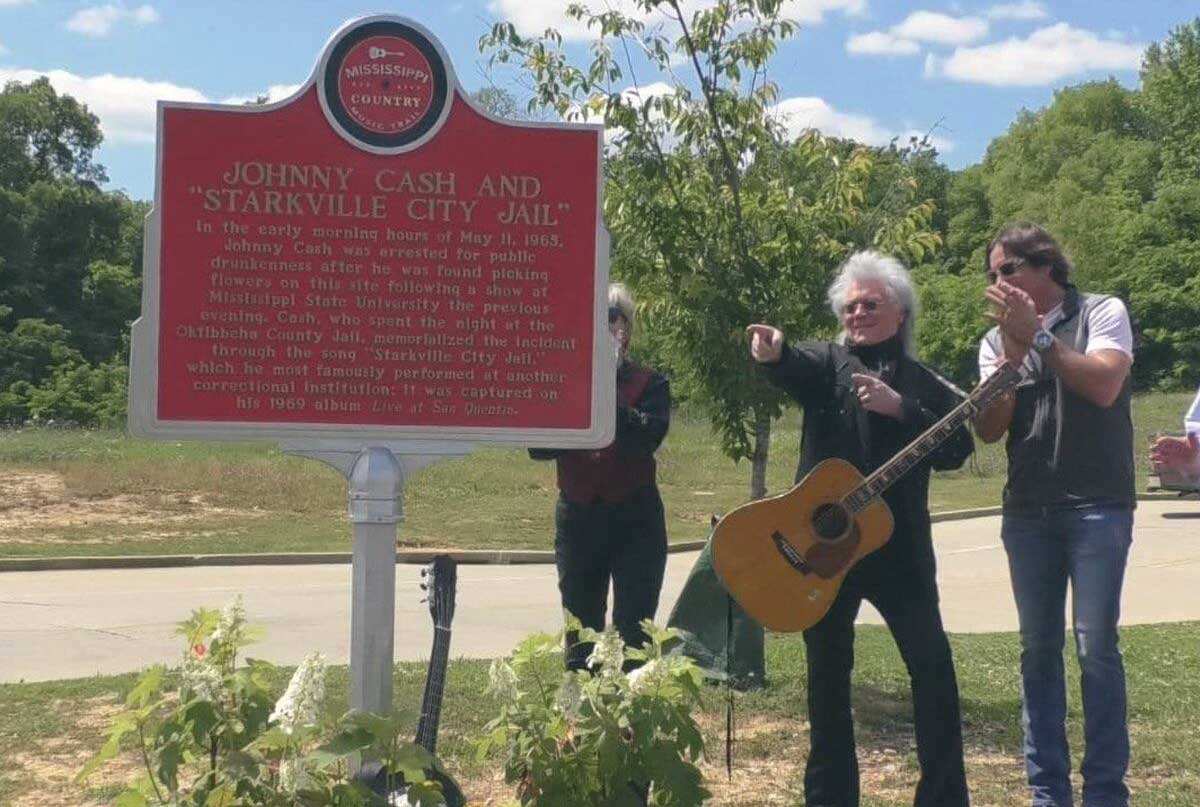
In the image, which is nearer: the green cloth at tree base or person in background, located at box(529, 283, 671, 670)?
person in background, located at box(529, 283, 671, 670)

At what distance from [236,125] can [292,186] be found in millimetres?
225

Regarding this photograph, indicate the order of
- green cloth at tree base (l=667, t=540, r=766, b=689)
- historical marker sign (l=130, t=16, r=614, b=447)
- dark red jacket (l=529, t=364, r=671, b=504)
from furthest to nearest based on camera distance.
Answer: green cloth at tree base (l=667, t=540, r=766, b=689) < dark red jacket (l=529, t=364, r=671, b=504) < historical marker sign (l=130, t=16, r=614, b=447)

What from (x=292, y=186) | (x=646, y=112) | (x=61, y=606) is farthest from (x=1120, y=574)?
(x=61, y=606)

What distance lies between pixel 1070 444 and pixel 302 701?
2.42 meters

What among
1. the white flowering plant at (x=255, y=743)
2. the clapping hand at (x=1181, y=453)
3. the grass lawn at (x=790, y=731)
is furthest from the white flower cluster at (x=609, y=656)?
the clapping hand at (x=1181, y=453)

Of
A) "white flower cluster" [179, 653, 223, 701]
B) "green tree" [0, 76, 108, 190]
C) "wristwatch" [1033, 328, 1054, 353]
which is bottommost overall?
"white flower cluster" [179, 653, 223, 701]

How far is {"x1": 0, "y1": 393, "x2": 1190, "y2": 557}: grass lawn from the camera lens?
54.3 feet

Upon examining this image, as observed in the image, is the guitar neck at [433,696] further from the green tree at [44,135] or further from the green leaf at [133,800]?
the green tree at [44,135]

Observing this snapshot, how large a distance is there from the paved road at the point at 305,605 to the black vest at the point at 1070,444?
5257 mm

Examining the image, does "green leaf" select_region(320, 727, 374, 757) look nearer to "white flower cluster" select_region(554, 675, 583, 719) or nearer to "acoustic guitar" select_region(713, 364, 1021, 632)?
"white flower cluster" select_region(554, 675, 583, 719)

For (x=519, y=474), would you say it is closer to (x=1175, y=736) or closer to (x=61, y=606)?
(x=61, y=606)

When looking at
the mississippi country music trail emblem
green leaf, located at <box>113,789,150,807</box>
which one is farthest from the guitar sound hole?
green leaf, located at <box>113,789,150,807</box>

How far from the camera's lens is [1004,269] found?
441 cm

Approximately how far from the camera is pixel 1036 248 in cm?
439
